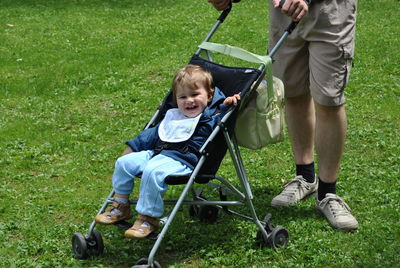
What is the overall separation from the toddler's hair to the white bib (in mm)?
166

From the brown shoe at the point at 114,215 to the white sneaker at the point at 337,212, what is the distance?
1.36 meters

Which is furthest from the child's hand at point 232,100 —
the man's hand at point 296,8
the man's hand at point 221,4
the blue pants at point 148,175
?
the man's hand at point 221,4

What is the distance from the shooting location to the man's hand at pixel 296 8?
421 centimetres

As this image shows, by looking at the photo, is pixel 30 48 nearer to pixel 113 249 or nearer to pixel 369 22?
pixel 369 22

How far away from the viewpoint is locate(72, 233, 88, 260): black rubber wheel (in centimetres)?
418

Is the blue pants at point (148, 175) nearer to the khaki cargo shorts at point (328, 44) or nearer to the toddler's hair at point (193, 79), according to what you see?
the toddler's hair at point (193, 79)

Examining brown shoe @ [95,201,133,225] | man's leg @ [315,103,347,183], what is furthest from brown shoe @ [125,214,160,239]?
man's leg @ [315,103,347,183]

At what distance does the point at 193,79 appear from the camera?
14.1 feet

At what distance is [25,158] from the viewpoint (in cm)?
607

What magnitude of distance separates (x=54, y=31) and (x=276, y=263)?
7896mm

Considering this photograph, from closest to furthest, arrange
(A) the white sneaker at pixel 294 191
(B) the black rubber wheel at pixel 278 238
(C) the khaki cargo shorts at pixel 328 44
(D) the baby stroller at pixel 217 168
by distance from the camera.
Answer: (D) the baby stroller at pixel 217 168 < (B) the black rubber wheel at pixel 278 238 < (C) the khaki cargo shorts at pixel 328 44 < (A) the white sneaker at pixel 294 191

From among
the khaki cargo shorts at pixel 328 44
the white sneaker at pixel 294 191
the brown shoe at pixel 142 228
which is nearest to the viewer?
the brown shoe at pixel 142 228

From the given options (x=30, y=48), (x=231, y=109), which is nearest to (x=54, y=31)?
(x=30, y=48)

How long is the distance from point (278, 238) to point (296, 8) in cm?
141
